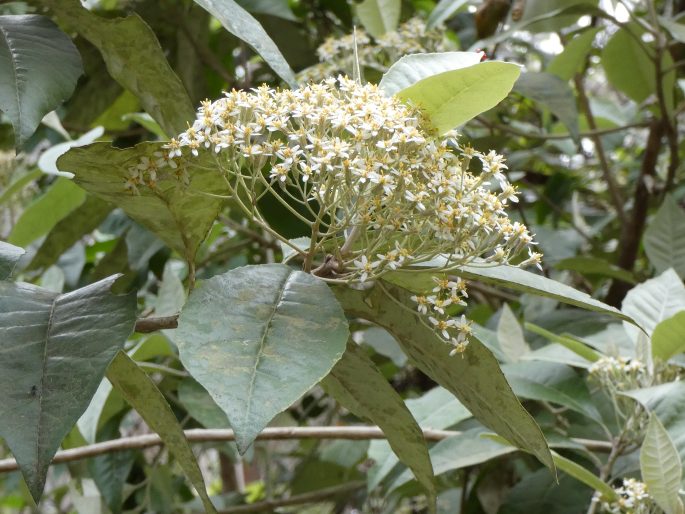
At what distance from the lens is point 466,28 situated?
2.05 m

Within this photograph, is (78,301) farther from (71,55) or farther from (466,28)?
(466,28)

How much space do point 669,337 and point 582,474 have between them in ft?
0.65

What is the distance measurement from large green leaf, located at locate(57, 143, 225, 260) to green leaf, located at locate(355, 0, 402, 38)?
0.87 meters

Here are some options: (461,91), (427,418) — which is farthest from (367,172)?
(427,418)

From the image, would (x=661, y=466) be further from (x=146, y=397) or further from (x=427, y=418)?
(x=146, y=397)

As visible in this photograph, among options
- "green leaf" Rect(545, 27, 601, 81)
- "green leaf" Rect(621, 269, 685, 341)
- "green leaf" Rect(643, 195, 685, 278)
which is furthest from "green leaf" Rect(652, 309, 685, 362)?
"green leaf" Rect(545, 27, 601, 81)

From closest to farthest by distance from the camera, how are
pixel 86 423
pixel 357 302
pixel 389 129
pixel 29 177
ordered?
pixel 389 129 < pixel 357 302 < pixel 86 423 < pixel 29 177

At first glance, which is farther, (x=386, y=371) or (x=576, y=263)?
(x=386, y=371)

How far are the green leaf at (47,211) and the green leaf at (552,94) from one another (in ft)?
2.29

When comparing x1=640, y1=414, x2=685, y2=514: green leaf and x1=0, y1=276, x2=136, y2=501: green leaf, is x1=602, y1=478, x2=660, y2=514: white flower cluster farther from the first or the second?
x1=0, y1=276, x2=136, y2=501: green leaf

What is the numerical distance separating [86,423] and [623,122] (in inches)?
52.3

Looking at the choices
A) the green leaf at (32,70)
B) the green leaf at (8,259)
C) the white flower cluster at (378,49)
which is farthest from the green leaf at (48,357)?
the white flower cluster at (378,49)

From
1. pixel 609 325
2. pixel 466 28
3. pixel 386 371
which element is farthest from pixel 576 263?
pixel 466 28

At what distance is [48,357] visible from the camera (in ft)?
2.05
